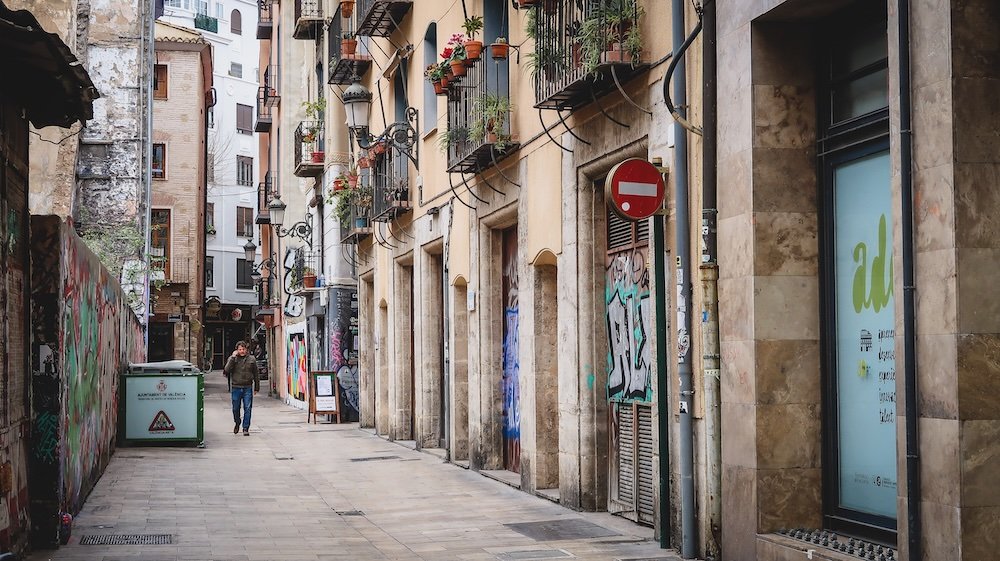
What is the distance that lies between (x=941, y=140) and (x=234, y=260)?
6006 cm

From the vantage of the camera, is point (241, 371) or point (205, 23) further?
point (205, 23)

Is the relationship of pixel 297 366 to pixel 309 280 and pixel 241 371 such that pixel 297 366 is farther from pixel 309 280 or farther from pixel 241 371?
pixel 241 371

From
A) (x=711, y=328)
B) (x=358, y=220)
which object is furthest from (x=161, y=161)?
(x=711, y=328)

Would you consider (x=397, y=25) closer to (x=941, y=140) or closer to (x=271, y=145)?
(x=941, y=140)

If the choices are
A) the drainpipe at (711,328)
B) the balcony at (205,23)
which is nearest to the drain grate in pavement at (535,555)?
the drainpipe at (711,328)

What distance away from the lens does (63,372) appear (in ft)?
35.4

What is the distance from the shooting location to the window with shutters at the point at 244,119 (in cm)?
6862

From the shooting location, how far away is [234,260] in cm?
6475

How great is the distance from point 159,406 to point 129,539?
33.8ft

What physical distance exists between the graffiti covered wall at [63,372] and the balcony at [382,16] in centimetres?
765

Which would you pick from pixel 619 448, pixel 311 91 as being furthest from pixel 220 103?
pixel 619 448

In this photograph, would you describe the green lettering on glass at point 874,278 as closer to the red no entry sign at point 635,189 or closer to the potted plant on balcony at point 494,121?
the red no entry sign at point 635,189

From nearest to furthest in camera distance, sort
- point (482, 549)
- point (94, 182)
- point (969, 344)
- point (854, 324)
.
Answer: point (969, 344), point (854, 324), point (482, 549), point (94, 182)

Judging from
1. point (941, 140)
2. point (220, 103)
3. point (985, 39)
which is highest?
point (220, 103)
